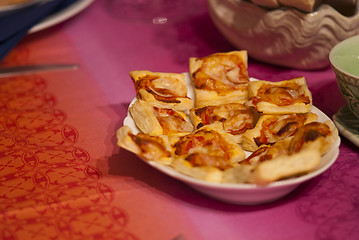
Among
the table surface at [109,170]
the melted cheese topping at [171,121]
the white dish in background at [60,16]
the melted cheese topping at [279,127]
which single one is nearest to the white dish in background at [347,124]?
the table surface at [109,170]

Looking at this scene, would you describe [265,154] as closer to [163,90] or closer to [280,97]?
[280,97]

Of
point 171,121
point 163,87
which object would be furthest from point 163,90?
point 171,121

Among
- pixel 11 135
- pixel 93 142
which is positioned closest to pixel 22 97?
pixel 11 135

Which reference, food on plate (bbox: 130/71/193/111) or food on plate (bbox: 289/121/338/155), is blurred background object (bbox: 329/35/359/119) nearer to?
food on plate (bbox: 289/121/338/155)

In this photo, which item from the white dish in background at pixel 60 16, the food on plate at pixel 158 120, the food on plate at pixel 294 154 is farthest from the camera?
the white dish in background at pixel 60 16

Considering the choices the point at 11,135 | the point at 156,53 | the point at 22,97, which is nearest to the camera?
the point at 11,135

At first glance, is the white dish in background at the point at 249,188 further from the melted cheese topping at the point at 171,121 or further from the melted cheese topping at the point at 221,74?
the melted cheese topping at the point at 221,74

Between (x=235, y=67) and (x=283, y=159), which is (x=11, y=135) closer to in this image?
(x=235, y=67)
